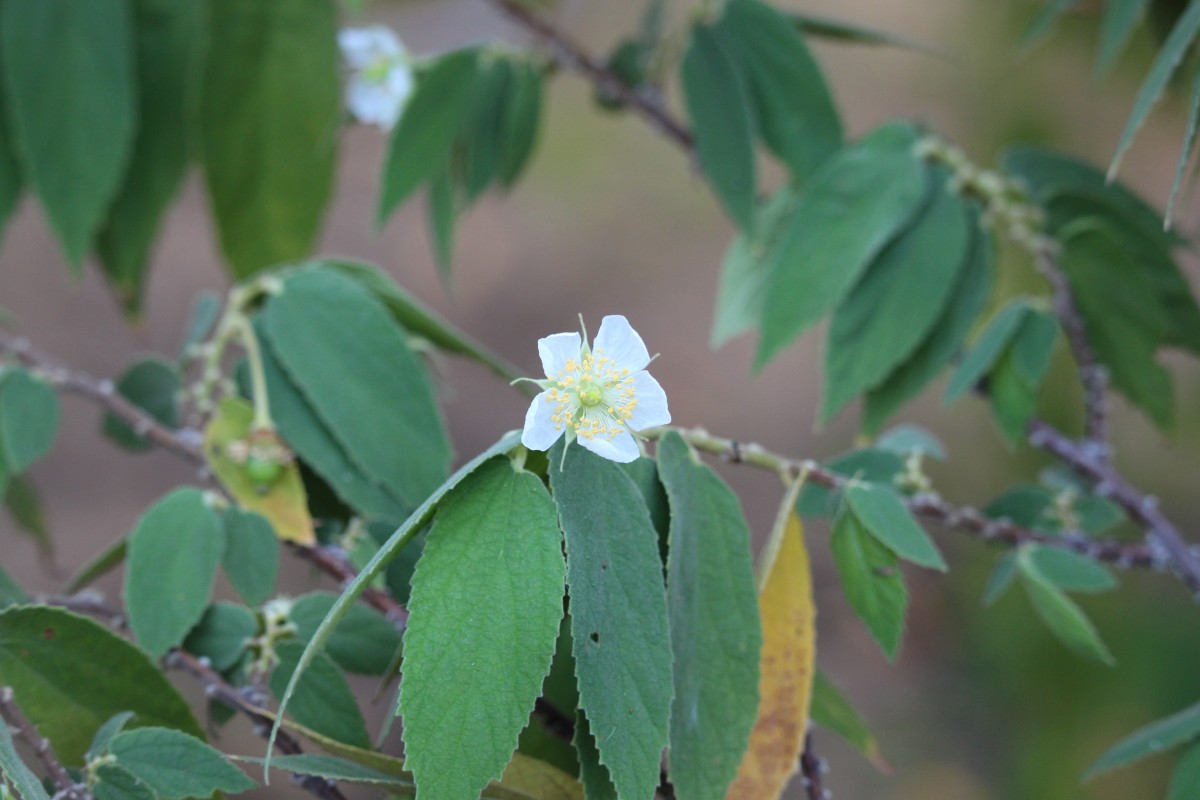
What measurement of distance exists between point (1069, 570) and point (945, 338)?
19 cm

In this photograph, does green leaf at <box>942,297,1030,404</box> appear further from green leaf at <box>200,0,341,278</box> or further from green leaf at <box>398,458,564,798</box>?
green leaf at <box>200,0,341,278</box>

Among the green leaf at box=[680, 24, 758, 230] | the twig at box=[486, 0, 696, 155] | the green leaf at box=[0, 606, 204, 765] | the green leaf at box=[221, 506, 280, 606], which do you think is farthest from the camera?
the twig at box=[486, 0, 696, 155]

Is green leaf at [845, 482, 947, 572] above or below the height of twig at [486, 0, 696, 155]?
below

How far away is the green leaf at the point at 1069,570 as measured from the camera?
67 centimetres

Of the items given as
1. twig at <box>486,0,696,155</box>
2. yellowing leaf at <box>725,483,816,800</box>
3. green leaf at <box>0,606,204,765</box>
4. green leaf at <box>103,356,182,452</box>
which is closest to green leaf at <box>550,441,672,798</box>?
yellowing leaf at <box>725,483,816,800</box>

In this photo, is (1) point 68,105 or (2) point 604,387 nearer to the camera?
(2) point 604,387

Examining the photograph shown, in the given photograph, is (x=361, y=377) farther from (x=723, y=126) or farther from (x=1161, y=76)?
(x=1161, y=76)

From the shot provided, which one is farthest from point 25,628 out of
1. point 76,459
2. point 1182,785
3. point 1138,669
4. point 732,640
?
point 76,459

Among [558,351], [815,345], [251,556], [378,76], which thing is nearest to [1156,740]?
[558,351]

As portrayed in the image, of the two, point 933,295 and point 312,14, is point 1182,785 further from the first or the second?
point 312,14

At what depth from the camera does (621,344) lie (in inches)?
18.2

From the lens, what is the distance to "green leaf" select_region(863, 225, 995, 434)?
0.78 meters

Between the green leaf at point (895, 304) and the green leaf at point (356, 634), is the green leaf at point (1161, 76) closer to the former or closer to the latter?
the green leaf at point (895, 304)

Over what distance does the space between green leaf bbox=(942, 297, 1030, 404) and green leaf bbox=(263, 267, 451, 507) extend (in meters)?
0.33
